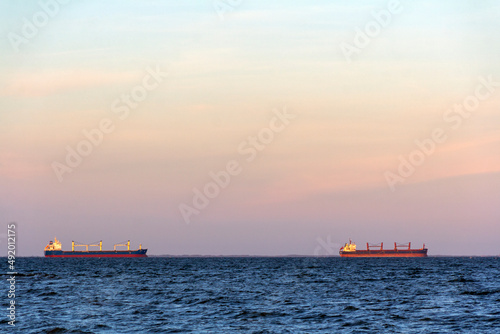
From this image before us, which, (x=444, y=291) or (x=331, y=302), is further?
(x=444, y=291)

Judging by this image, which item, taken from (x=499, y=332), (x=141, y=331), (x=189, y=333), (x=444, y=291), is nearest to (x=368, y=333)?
(x=499, y=332)

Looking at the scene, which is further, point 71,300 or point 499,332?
point 71,300

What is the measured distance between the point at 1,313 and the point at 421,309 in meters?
31.7

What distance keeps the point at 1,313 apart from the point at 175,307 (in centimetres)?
1312

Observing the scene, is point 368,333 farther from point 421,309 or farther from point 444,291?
point 444,291

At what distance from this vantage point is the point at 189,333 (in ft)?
118

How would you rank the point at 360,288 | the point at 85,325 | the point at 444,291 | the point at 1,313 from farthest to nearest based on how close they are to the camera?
the point at 360,288 → the point at 444,291 → the point at 1,313 → the point at 85,325

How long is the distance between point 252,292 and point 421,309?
21.7 m

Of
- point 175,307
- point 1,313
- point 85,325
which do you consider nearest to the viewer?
point 85,325

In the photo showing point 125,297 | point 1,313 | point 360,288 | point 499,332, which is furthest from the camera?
point 360,288

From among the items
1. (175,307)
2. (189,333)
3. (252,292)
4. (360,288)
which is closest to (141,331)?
(189,333)

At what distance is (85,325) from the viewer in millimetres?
38531

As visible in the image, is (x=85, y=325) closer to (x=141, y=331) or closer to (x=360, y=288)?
(x=141, y=331)

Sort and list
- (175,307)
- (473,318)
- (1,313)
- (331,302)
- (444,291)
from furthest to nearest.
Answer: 1. (444,291)
2. (331,302)
3. (175,307)
4. (1,313)
5. (473,318)
